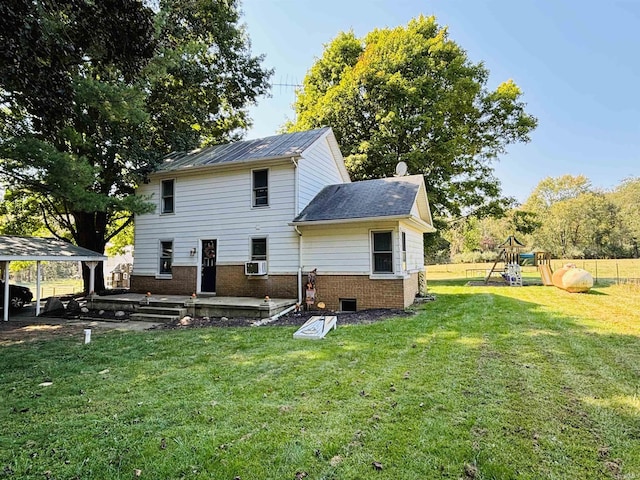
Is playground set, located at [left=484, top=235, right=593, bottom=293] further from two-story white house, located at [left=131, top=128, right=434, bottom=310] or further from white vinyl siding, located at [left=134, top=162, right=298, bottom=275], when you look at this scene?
white vinyl siding, located at [left=134, top=162, right=298, bottom=275]

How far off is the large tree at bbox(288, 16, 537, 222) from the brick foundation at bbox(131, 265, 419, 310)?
795 cm

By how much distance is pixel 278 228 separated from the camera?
11.2 metres

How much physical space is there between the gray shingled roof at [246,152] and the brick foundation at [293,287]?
3.80 metres

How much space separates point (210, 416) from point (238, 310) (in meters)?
6.39

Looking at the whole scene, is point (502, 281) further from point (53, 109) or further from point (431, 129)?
point (53, 109)

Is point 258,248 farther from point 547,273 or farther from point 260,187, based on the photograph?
point 547,273

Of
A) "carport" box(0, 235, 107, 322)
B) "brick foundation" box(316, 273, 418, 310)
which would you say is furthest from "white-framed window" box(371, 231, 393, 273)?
"carport" box(0, 235, 107, 322)

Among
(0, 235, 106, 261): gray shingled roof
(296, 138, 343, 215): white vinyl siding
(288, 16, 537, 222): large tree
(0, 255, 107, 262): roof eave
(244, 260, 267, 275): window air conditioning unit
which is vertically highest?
(288, 16, 537, 222): large tree

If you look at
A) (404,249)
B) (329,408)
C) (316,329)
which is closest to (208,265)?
(316,329)

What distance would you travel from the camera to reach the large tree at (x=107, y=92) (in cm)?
600

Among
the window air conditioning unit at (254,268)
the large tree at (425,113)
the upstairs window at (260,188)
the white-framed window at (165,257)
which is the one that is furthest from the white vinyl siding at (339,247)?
the large tree at (425,113)

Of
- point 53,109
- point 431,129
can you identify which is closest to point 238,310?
point 53,109

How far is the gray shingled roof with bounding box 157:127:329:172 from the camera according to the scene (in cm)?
1152

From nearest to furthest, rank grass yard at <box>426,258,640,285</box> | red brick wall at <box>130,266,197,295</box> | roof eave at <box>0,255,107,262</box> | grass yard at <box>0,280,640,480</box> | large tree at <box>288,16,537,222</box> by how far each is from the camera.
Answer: grass yard at <box>0,280,640,480</box> < roof eave at <box>0,255,107,262</box> < red brick wall at <box>130,266,197,295</box> < large tree at <box>288,16,537,222</box> < grass yard at <box>426,258,640,285</box>
